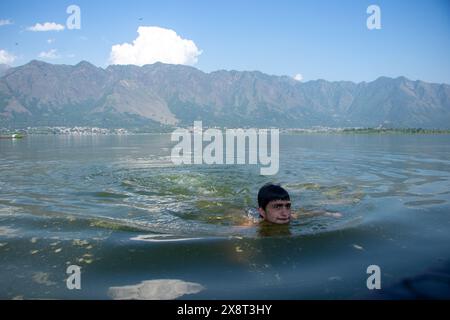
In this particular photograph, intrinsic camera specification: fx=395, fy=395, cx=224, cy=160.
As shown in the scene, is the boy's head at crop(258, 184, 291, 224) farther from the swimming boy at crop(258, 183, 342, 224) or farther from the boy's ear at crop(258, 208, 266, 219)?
the boy's ear at crop(258, 208, 266, 219)

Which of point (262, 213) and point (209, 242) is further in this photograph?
point (262, 213)

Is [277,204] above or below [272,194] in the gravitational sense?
below

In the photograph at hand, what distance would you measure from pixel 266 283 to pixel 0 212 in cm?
854

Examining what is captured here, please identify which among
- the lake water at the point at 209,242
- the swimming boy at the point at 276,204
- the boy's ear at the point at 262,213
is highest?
the swimming boy at the point at 276,204

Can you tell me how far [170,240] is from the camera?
26.3ft

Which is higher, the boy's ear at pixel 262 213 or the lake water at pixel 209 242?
the boy's ear at pixel 262 213

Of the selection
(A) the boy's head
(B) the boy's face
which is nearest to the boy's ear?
(A) the boy's head

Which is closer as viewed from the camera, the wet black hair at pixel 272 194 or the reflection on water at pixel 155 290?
the reflection on water at pixel 155 290

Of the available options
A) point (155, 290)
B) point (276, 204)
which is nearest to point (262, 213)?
point (276, 204)

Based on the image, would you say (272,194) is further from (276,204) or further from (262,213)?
(262,213)

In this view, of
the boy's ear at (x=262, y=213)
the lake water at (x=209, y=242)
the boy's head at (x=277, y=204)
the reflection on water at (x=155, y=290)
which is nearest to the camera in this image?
the reflection on water at (x=155, y=290)

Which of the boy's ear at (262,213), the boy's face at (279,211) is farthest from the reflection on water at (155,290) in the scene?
the boy's ear at (262,213)

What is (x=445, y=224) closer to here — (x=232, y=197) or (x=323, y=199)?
(x=323, y=199)

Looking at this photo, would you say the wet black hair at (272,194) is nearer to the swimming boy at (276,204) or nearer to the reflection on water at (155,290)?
the swimming boy at (276,204)
